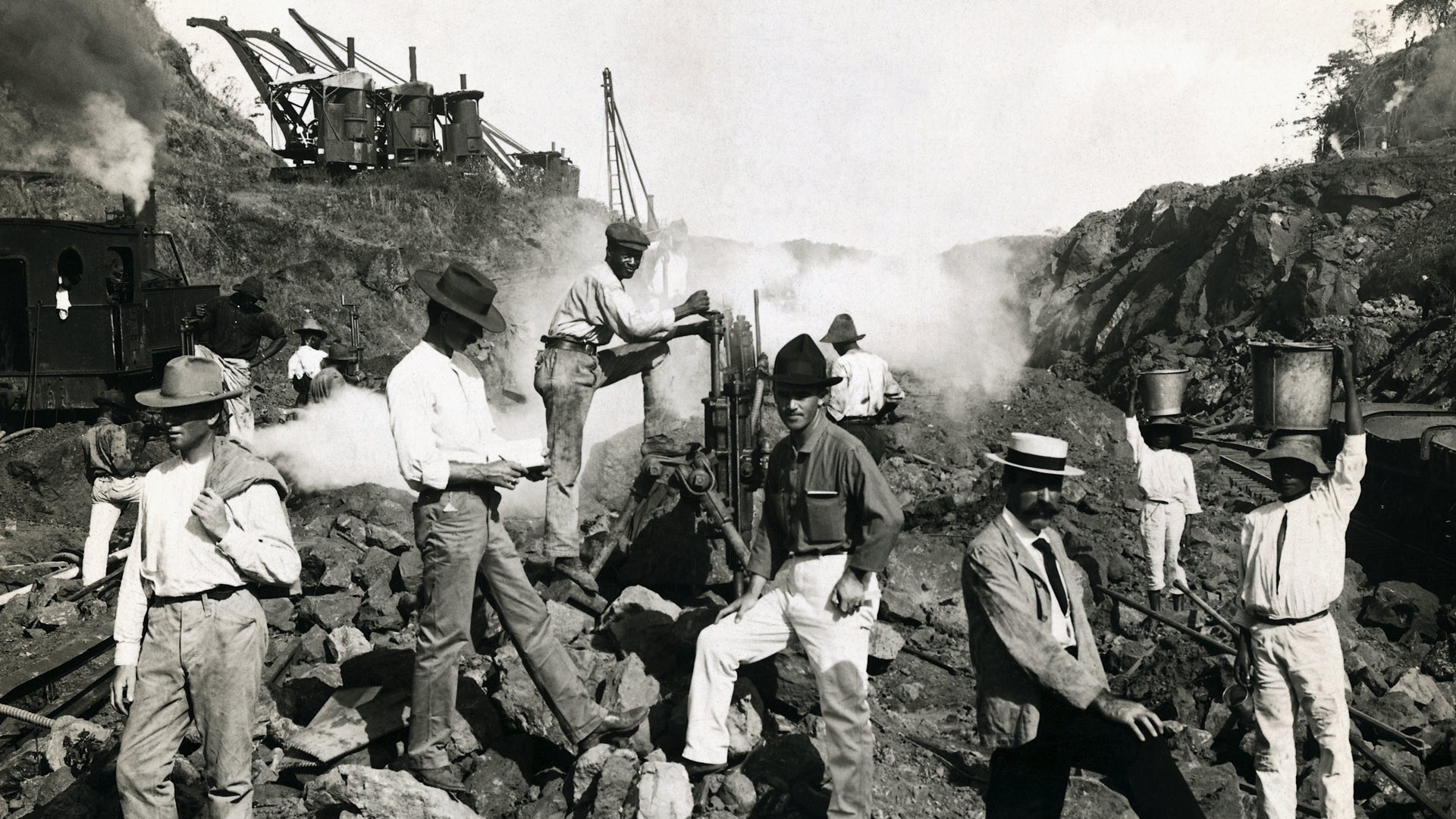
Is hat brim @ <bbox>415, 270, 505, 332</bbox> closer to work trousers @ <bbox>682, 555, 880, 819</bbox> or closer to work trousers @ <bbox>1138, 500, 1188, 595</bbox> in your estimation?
work trousers @ <bbox>682, 555, 880, 819</bbox>

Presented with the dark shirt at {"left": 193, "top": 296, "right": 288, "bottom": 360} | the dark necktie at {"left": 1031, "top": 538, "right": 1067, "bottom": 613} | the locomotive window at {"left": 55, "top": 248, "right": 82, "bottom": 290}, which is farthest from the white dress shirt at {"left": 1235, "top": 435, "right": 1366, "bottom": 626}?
the locomotive window at {"left": 55, "top": 248, "right": 82, "bottom": 290}

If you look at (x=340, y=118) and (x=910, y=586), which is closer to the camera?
(x=910, y=586)

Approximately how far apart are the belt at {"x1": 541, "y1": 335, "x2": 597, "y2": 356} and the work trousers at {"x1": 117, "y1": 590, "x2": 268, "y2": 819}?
3.06 metres

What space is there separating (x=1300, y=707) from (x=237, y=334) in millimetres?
8826

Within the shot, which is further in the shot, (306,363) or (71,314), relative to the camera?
(71,314)

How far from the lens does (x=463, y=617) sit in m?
4.37

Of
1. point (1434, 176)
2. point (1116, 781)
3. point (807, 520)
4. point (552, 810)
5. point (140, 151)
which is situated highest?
point (140, 151)

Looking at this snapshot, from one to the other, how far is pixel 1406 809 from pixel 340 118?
26.8 metres

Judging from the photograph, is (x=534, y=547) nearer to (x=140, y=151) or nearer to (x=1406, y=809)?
(x=1406, y=809)

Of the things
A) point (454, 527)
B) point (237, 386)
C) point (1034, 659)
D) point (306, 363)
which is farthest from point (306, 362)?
point (1034, 659)

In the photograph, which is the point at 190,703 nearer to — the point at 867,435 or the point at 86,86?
the point at 867,435

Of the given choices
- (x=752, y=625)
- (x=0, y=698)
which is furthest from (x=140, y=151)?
(x=752, y=625)

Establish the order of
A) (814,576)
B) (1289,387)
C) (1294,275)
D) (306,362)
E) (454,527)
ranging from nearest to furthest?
1. (814,576)
2. (454,527)
3. (1289,387)
4. (306,362)
5. (1294,275)

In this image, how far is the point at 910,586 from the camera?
7.64 metres
